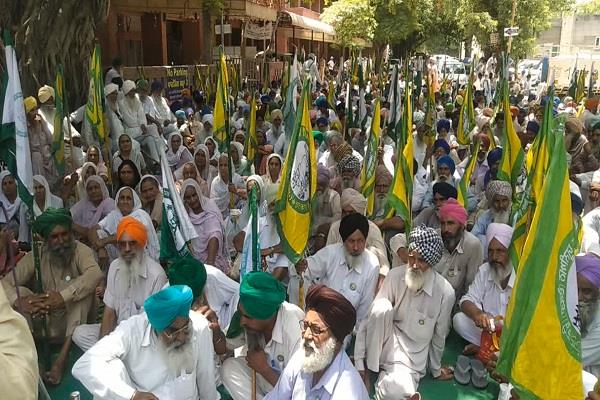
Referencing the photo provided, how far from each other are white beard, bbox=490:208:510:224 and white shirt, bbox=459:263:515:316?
40.2 inches

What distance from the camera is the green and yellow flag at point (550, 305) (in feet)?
7.54

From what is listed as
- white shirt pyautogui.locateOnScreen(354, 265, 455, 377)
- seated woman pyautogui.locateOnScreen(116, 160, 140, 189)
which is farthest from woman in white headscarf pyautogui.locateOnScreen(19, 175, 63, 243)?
white shirt pyautogui.locateOnScreen(354, 265, 455, 377)

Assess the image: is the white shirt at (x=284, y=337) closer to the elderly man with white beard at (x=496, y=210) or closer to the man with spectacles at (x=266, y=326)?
A: the man with spectacles at (x=266, y=326)

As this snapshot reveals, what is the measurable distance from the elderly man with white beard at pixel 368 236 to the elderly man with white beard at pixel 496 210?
0.94 metres

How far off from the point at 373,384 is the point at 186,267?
1369 mm

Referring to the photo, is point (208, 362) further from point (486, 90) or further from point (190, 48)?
point (190, 48)

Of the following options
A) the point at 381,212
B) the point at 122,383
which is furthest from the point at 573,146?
the point at 122,383

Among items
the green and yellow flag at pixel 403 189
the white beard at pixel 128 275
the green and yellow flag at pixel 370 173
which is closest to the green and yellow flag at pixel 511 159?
the green and yellow flag at pixel 370 173

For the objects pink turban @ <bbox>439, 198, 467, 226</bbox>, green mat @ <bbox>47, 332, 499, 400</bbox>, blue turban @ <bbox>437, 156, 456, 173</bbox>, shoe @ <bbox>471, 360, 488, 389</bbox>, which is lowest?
green mat @ <bbox>47, 332, 499, 400</bbox>

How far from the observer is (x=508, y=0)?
2200cm

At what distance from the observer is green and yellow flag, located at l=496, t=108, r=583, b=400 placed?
7.54 ft

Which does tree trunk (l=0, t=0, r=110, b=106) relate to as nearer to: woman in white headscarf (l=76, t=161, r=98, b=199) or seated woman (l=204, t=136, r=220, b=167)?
seated woman (l=204, t=136, r=220, b=167)

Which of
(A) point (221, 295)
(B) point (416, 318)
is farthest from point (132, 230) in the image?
(B) point (416, 318)

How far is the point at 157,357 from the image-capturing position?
2.77m
